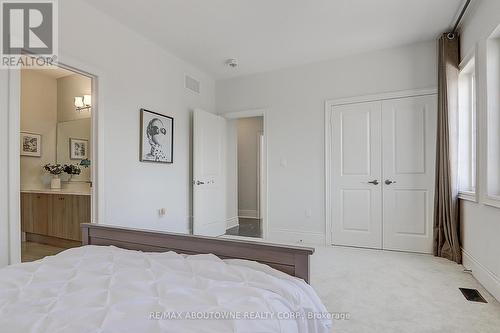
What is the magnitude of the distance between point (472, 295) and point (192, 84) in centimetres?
417

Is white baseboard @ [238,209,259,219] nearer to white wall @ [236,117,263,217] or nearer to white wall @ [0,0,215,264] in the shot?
white wall @ [236,117,263,217]

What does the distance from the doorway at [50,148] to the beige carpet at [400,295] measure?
3.44m

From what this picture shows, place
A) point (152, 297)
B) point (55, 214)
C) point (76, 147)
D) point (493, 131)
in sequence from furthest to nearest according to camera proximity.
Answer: point (76, 147) → point (55, 214) → point (493, 131) → point (152, 297)

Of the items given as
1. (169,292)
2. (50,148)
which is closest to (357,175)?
(169,292)

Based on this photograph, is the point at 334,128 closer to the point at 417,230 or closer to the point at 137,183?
the point at 417,230

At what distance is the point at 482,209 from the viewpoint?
101 inches

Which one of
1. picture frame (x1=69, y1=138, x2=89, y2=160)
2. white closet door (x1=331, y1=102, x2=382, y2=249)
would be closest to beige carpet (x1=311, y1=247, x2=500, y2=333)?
white closet door (x1=331, y1=102, x2=382, y2=249)

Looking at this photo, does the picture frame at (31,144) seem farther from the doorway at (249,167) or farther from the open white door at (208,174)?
the doorway at (249,167)

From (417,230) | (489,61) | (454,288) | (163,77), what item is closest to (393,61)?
(489,61)

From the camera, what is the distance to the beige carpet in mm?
1872

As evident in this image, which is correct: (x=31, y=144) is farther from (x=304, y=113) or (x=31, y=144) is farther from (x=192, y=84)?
(x=304, y=113)

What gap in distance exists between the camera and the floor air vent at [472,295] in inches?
88.1

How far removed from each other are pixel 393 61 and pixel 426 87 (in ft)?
1.78

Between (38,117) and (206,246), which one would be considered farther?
(38,117)
